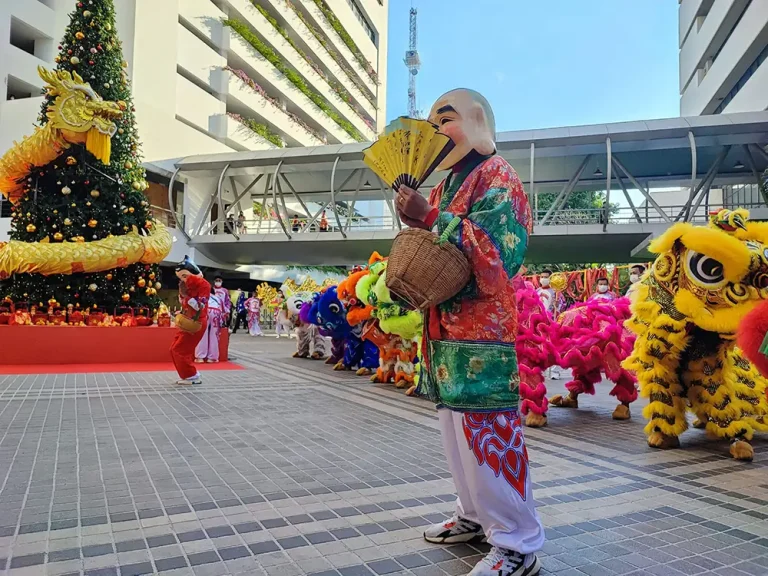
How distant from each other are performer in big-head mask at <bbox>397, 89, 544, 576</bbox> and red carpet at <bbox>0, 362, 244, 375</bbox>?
24.4 feet

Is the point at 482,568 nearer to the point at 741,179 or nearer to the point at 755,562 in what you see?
the point at 755,562

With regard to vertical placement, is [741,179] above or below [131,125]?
above

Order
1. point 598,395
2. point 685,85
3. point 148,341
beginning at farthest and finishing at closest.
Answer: point 685,85 < point 148,341 < point 598,395

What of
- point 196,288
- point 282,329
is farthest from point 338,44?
point 196,288

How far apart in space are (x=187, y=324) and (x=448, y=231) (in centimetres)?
572

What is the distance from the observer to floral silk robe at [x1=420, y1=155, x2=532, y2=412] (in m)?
2.28

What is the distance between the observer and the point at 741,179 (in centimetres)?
2097

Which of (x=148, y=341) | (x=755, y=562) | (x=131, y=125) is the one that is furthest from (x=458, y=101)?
(x=131, y=125)

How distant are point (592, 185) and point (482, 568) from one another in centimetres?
2195

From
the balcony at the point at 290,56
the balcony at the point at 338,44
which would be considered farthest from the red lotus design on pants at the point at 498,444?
the balcony at the point at 338,44

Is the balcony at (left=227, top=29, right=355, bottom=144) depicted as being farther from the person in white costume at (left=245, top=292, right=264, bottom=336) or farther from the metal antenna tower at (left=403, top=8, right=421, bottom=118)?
the metal antenna tower at (left=403, top=8, right=421, bottom=118)

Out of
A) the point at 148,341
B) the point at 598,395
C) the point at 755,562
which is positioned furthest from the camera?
the point at 148,341

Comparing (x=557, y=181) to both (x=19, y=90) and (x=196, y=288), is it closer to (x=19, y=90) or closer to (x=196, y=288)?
(x=196, y=288)

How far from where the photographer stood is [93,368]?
28.5 ft
